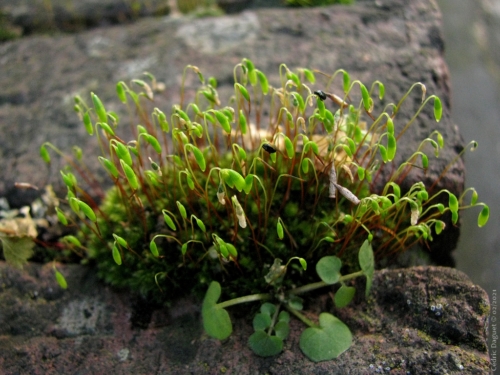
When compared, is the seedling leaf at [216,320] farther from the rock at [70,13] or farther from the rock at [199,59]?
the rock at [70,13]

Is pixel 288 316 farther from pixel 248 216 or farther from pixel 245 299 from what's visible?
pixel 248 216

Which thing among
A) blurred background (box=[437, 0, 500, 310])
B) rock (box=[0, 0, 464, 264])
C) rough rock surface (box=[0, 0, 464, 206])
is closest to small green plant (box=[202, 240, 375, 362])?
rock (box=[0, 0, 464, 264])

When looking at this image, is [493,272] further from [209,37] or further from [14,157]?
[14,157]

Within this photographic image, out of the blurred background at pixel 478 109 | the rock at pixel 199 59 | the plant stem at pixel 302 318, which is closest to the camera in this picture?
the plant stem at pixel 302 318

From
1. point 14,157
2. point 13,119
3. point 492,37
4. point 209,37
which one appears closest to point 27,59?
point 13,119

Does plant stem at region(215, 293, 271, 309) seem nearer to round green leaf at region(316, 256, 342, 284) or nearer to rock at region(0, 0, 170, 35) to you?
round green leaf at region(316, 256, 342, 284)

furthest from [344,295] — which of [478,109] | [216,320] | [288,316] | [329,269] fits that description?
[478,109]

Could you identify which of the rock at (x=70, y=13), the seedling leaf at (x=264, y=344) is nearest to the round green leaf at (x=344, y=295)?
the seedling leaf at (x=264, y=344)
